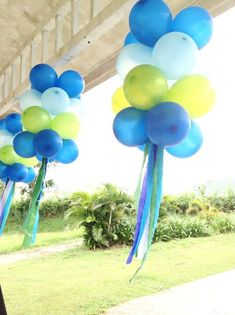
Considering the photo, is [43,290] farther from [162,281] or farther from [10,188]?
[10,188]

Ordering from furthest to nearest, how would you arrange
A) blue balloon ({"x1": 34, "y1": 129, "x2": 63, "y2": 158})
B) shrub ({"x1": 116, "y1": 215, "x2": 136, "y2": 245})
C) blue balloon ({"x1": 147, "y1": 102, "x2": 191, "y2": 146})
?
shrub ({"x1": 116, "y1": 215, "x2": 136, "y2": 245})
blue balloon ({"x1": 34, "y1": 129, "x2": 63, "y2": 158})
blue balloon ({"x1": 147, "y1": 102, "x2": 191, "y2": 146})

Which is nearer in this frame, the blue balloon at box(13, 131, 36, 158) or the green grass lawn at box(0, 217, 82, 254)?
the blue balloon at box(13, 131, 36, 158)

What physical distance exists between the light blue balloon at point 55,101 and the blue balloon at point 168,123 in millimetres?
865

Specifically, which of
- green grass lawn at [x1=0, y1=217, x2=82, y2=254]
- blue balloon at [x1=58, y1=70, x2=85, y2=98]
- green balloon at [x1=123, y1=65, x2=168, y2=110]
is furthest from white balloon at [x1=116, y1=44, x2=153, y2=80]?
green grass lawn at [x1=0, y1=217, x2=82, y2=254]

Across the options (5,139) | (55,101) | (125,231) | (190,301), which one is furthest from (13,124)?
(125,231)

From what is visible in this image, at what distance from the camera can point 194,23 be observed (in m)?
1.31

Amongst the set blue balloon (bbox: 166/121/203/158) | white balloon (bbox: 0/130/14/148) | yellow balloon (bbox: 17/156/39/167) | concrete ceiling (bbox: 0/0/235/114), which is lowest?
blue balloon (bbox: 166/121/203/158)

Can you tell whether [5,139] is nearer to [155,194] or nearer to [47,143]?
[47,143]

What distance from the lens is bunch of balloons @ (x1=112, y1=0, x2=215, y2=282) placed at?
1.20 meters

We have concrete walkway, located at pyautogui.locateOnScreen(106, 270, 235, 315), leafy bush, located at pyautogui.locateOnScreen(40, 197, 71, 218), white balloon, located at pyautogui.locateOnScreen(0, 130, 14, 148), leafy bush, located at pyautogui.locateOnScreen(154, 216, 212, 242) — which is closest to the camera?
white balloon, located at pyautogui.locateOnScreen(0, 130, 14, 148)

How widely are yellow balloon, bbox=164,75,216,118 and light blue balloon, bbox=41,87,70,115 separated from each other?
2.76 ft

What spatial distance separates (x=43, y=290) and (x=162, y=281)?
1419mm

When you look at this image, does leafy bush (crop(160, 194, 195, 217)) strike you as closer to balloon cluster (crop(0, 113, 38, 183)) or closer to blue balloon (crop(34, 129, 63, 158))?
balloon cluster (crop(0, 113, 38, 183))

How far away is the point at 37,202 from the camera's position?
1.98 m
